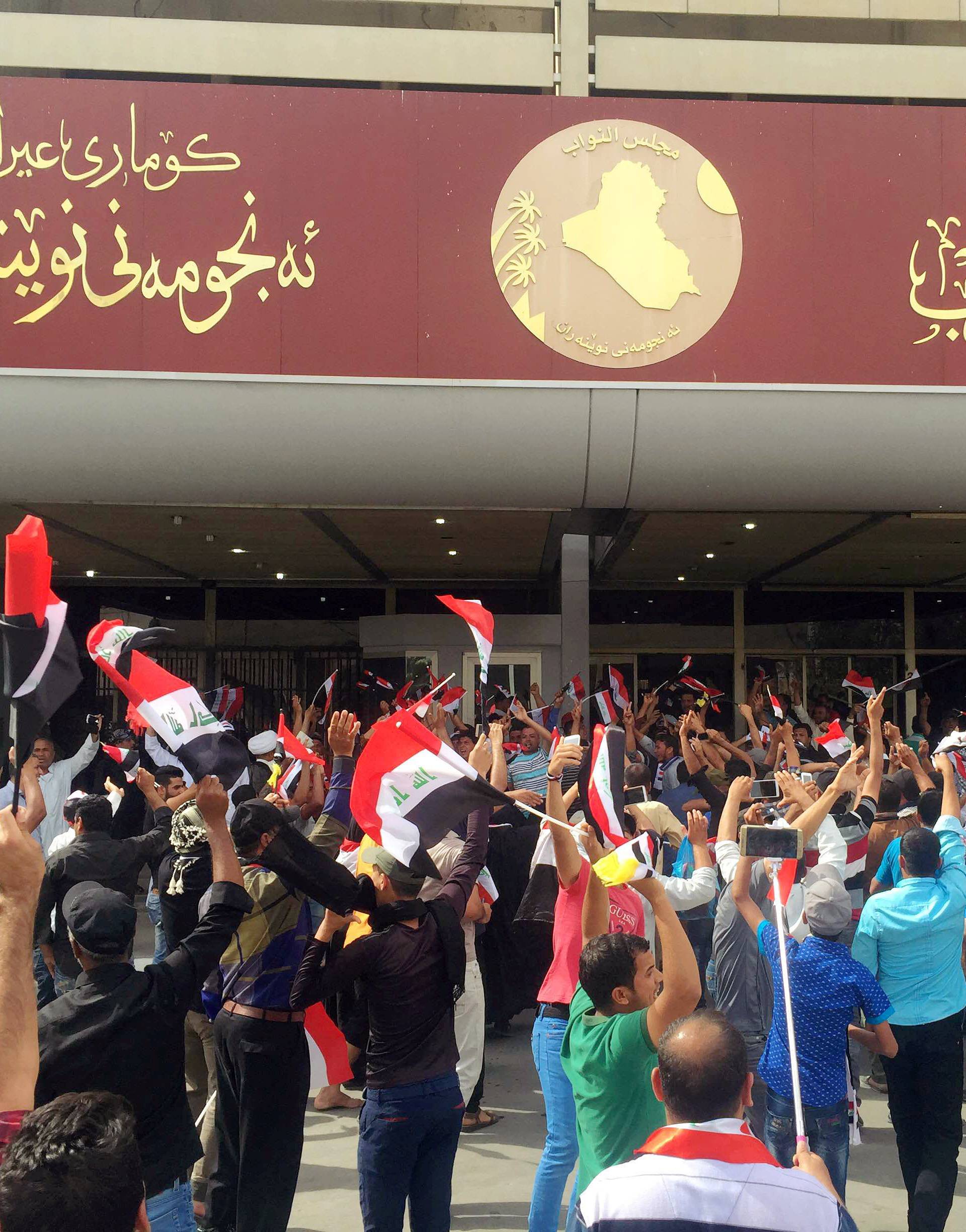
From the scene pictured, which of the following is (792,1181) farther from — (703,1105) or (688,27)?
(688,27)

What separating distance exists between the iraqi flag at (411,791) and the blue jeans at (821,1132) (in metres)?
1.62

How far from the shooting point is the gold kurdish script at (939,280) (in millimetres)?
11539

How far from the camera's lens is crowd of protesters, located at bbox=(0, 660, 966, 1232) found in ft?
7.48

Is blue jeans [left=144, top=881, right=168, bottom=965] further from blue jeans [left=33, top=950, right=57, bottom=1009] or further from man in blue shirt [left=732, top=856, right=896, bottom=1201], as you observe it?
man in blue shirt [left=732, top=856, right=896, bottom=1201]

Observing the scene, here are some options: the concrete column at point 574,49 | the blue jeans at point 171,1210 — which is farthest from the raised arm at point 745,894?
the concrete column at point 574,49

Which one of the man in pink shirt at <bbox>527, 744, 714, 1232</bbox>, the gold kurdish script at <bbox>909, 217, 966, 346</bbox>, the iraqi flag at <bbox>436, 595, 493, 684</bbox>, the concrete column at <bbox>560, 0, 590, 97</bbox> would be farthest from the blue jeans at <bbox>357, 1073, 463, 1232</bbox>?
the concrete column at <bbox>560, 0, 590, 97</bbox>

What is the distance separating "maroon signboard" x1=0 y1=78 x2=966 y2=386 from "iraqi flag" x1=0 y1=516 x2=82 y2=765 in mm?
8606

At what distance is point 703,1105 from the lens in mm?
2396

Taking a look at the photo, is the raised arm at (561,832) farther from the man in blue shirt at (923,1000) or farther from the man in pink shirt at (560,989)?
the man in blue shirt at (923,1000)

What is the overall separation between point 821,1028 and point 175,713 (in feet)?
8.80

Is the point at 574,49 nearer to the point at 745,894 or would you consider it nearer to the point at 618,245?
the point at 618,245

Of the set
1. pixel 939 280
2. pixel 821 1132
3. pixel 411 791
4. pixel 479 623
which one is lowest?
pixel 821 1132

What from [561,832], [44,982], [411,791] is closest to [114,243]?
[44,982]

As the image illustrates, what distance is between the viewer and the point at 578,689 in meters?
12.9
